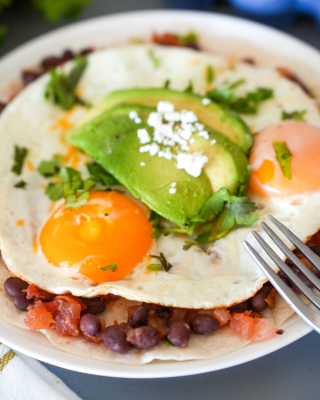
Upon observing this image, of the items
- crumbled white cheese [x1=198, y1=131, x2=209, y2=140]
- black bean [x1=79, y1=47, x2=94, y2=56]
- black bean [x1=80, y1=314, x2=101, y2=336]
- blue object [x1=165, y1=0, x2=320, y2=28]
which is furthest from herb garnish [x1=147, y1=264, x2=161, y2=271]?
blue object [x1=165, y1=0, x2=320, y2=28]

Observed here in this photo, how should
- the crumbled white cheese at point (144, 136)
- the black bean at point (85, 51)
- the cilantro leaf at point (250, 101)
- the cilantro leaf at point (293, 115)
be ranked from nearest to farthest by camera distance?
the crumbled white cheese at point (144, 136), the cilantro leaf at point (293, 115), the cilantro leaf at point (250, 101), the black bean at point (85, 51)

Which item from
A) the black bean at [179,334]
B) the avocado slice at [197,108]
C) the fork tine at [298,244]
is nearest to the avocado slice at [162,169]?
the avocado slice at [197,108]

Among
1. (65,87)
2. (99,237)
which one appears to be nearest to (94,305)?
Result: (99,237)

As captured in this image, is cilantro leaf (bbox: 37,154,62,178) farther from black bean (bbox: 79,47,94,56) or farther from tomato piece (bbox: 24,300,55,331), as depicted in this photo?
black bean (bbox: 79,47,94,56)

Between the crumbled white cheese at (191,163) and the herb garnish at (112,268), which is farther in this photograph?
the crumbled white cheese at (191,163)

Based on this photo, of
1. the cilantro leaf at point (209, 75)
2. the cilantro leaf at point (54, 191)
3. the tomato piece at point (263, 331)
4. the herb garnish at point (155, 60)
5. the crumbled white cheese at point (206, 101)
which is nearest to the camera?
the tomato piece at point (263, 331)

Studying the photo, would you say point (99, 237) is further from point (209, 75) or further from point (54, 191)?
point (209, 75)

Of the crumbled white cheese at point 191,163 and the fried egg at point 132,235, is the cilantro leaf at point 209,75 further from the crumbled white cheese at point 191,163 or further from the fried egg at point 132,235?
the crumbled white cheese at point 191,163

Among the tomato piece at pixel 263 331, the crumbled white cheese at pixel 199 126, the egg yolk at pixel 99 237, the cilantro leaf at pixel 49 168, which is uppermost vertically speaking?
the crumbled white cheese at pixel 199 126

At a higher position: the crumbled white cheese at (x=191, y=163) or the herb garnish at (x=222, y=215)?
the crumbled white cheese at (x=191, y=163)
